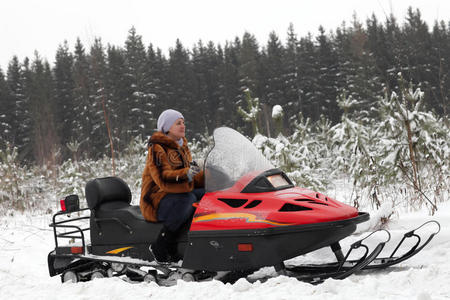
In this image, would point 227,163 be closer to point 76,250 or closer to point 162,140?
point 162,140

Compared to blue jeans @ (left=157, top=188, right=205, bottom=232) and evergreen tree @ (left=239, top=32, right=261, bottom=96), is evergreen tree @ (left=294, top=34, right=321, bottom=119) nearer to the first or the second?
evergreen tree @ (left=239, top=32, right=261, bottom=96)

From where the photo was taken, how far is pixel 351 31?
51812mm

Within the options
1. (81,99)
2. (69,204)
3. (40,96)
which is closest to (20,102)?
(40,96)

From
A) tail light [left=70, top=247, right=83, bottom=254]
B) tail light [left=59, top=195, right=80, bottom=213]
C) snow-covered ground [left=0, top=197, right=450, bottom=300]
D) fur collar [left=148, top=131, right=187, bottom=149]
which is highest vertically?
fur collar [left=148, top=131, right=187, bottom=149]

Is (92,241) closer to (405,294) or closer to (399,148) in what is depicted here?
(405,294)

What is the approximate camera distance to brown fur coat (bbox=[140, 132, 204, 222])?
3.71 m

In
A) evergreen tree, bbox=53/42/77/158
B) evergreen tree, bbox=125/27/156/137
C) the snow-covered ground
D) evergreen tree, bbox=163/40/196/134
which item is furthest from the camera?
evergreen tree, bbox=163/40/196/134

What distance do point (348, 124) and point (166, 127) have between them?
18.0ft

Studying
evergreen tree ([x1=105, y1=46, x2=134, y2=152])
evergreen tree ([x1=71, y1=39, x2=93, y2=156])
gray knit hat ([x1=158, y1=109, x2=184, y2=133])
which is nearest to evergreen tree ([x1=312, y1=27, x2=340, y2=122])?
→ evergreen tree ([x1=105, y1=46, x2=134, y2=152])

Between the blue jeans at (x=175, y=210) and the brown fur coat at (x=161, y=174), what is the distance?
0.06 meters

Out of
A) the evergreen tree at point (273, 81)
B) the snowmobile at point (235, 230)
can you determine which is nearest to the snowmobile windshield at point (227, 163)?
the snowmobile at point (235, 230)

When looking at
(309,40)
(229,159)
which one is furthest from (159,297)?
(309,40)

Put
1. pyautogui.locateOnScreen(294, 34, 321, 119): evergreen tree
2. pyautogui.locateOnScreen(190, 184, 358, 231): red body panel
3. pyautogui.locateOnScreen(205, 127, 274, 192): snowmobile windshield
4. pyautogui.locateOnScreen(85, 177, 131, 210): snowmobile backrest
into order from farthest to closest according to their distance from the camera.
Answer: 1. pyautogui.locateOnScreen(294, 34, 321, 119): evergreen tree
2. pyautogui.locateOnScreen(85, 177, 131, 210): snowmobile backrest
3. pyautogui.locateOnScreen(205, 127, 274, 192): snowmobile windshield
4. pyautogui.locateOnScreen(190, 184, 358, 231): red body panel

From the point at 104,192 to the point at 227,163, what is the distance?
1416mm
